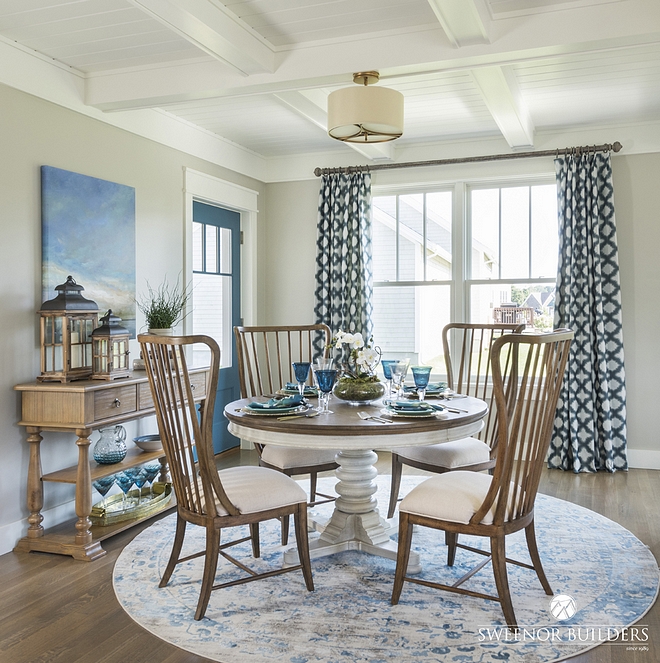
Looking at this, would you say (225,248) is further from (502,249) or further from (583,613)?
(583,613)

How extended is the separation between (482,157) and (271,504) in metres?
3.64

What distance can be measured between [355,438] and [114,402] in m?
1.50

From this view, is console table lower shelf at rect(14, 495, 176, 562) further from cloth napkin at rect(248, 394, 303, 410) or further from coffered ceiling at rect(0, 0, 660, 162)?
coffered ceiling at rect(0, 0, 660, 162)

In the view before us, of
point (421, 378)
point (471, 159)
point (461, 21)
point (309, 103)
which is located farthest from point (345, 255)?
point (461, 21)

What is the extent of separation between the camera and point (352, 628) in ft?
8.04

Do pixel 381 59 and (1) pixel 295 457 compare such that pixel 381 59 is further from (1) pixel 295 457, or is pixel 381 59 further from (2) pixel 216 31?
(1) pixel 295 457

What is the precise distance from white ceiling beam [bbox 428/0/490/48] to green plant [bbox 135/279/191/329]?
2.16 meters

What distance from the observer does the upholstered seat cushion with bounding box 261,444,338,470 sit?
3.20 m

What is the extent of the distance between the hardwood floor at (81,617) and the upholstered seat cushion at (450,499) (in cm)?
59

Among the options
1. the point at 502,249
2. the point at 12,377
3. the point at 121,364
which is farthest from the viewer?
the point at 502,249

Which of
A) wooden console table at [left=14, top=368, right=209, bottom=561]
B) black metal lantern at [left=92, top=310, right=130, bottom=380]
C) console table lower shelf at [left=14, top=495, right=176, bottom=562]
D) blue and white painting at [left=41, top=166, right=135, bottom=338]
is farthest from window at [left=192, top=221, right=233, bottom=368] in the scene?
console table lower shelf at [left=14, top=495, right=176, bottom=562]

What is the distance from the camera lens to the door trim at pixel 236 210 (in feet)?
15.6

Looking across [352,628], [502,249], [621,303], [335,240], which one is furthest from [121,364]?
[621,303]

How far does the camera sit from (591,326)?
4.95 meters
